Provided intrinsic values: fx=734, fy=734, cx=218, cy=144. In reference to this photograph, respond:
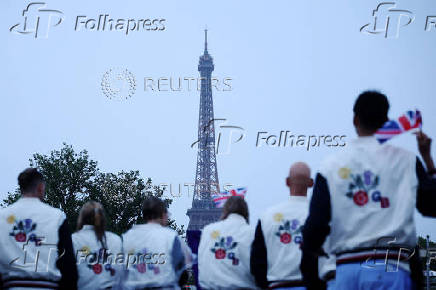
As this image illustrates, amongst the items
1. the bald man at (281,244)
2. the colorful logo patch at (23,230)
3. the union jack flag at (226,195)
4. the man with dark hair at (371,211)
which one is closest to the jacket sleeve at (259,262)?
the bald man at (281,244)

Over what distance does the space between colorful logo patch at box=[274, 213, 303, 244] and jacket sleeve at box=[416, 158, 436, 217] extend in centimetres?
393

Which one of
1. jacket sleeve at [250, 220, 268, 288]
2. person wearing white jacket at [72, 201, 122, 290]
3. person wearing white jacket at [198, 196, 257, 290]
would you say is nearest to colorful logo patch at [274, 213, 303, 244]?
jacket sleeve at [250, 220, 268, 288]

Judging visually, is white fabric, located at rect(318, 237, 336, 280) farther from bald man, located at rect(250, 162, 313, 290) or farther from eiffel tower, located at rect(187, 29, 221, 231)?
eiffel tower, located at rect(187, 29, 221, 231)

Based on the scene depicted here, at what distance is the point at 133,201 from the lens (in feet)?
221

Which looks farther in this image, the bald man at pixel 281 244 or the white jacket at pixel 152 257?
the white jacket at pixel 152 257

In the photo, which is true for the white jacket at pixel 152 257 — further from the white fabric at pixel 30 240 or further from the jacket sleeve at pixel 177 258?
the white fabric at pixel 30 240

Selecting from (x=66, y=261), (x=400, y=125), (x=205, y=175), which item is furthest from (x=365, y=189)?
(x=205, y=175)

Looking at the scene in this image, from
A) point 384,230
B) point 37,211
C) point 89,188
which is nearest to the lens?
point 384,230

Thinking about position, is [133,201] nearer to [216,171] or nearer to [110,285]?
[216,171]

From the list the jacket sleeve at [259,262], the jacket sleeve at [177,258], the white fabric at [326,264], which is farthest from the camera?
the jacket sleeve at [177,258]

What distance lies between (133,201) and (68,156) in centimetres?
743

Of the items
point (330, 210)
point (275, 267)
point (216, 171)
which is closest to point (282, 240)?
point (275, 267)

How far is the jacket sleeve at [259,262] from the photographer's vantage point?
898 cm

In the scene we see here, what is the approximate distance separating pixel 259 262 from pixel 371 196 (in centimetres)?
374
